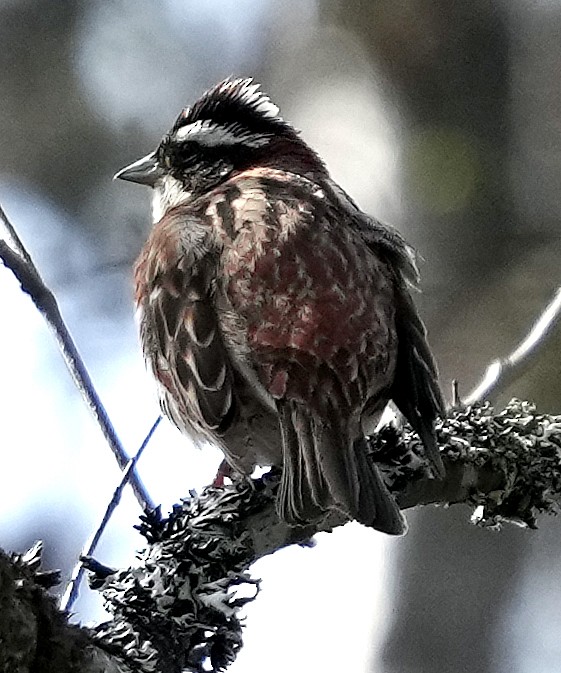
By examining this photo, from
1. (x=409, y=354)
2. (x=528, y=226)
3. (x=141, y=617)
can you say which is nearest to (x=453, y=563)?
(x=528, y=226)

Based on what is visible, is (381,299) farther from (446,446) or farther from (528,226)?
(528,226)

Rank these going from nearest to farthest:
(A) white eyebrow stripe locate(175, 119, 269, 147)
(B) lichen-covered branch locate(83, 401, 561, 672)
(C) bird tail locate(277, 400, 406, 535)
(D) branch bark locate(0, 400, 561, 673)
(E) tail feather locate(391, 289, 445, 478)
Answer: (D) branch bark locate(0, 400, 561, 673) < (B) lichen-covered branch locate(83, 401, 561, 672) < (C) bird tail locate(277, 400, 406, 535) < (E) tail feather locate(391, 289, 445, 478) < (A) white eyebrow stripe locate(175, 119, 269, 147)

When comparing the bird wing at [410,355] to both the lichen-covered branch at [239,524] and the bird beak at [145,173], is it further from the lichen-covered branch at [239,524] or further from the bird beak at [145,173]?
the bird beak at [145,173]

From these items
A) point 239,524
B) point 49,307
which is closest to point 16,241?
point 49,307

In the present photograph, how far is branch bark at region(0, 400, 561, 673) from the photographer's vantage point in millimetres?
1286

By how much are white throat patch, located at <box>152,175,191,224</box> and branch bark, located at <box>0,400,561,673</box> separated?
0.85m

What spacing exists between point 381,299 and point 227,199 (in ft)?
1.19

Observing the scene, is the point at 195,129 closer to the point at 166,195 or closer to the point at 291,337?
the point at 166,195

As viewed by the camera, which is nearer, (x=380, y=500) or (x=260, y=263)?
(x=380, y=500)

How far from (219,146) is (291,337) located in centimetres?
81

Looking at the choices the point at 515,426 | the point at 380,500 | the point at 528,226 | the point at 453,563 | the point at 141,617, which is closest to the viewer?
the point at 141,617

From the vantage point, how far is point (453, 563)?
4.03 meters

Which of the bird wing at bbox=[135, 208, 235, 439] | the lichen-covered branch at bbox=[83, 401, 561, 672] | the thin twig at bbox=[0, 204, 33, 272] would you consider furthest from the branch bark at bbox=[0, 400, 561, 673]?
the thin twig at bbox=[0, 204, 33, 272]

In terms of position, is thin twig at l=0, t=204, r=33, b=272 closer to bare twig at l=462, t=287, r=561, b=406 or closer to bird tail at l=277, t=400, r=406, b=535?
bird tail at l=277, t=400, r=406, b=535
